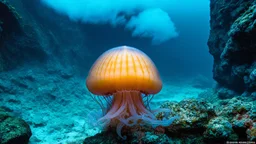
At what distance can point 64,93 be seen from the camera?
427 inches

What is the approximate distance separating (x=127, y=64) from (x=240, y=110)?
4.96ft

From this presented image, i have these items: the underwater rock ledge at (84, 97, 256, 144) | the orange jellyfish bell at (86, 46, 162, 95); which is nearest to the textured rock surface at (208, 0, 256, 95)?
the underwater rock ledge at (84, 97, 256, 144)

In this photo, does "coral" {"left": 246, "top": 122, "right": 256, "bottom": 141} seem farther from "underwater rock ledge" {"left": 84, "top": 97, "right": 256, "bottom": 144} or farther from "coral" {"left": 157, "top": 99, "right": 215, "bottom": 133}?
"coral" {"left": 157, "top": 99, "right": 215, "bottom": 133}

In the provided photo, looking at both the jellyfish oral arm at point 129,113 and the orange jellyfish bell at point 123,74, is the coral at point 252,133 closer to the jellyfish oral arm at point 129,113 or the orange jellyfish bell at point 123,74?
the jellyfish oral arm at point 129,113

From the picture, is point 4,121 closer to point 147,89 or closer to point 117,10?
point 147,89

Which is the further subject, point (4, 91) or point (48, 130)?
point (4, 91)

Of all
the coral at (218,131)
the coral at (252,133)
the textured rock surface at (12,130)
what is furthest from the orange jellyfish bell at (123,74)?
the textured rock surface at (12,130)

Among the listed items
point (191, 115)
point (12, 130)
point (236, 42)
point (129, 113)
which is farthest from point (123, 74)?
point (236, 42)

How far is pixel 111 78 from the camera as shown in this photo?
7.11ft

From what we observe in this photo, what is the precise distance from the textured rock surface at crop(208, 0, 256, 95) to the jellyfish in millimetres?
3167

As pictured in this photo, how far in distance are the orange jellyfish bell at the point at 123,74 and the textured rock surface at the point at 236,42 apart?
10.3 feet

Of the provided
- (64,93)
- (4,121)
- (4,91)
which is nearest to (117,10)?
(64,93)

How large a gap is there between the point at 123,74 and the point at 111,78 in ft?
0.50

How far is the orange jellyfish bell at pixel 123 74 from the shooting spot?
7.13ft
